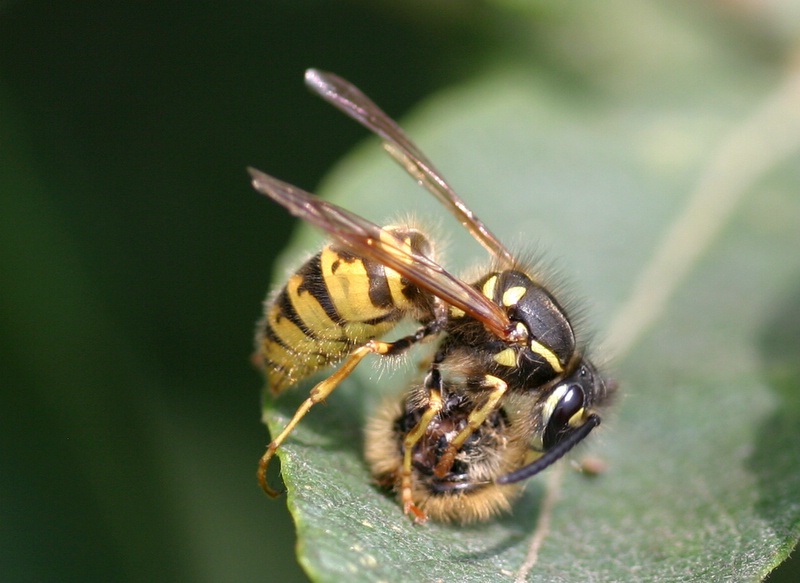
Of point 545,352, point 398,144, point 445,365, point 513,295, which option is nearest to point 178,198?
point 398,144

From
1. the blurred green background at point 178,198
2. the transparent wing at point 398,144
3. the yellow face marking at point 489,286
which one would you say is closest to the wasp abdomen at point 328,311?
the yellow face marking at point 489,286

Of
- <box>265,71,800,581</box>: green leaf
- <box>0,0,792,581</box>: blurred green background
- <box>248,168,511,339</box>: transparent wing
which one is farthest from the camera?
<box>0,0,792,581</box>: blurred green background

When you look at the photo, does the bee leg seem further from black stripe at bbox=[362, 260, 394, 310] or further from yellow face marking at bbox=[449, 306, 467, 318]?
black stripe at bbox=[362, 260, 394, 310]

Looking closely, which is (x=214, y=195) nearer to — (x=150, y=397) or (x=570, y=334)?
(x=150, y=397)

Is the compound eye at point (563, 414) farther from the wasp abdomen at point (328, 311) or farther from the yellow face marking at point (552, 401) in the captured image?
the wasp abdomen at point (328, 311)

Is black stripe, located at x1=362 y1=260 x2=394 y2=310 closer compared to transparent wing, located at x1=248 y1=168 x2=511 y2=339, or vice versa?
transparent wing, located at x1=248 y1=168 x2=511 y2=339

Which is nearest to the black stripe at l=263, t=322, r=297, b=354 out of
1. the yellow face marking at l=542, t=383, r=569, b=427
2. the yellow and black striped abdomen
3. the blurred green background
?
the yellow and black striped abdomen
